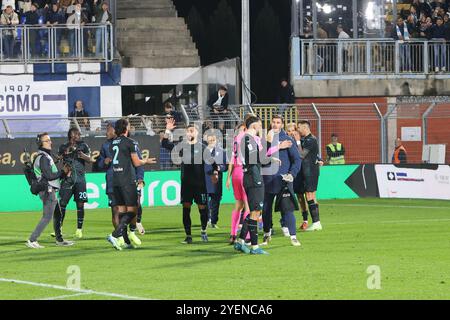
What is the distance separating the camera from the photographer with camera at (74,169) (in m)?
21.4

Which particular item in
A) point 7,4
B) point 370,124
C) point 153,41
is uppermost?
point 7,4

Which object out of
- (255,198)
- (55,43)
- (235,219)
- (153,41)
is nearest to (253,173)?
(255,198)

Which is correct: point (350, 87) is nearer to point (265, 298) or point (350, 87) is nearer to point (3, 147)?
point (3, 147)

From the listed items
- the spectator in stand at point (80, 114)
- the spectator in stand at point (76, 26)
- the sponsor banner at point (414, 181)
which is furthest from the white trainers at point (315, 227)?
the spectator in stand at point (76, 26)

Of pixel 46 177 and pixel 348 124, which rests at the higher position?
pixel 348 124

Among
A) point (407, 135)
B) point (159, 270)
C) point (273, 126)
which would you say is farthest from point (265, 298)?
point (407, 135)

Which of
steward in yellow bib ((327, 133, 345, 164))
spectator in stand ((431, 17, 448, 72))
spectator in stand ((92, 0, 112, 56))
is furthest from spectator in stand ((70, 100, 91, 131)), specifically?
spectator in stand ((431, 17, 448, 72))

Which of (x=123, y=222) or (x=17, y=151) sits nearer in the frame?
(x=123, y=222)

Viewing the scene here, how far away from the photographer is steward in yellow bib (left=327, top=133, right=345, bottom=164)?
109 ft

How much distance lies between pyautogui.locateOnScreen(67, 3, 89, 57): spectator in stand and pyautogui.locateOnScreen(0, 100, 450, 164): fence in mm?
3664

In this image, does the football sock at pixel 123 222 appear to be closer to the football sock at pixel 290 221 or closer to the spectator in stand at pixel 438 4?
the football sock at pixel 290 221

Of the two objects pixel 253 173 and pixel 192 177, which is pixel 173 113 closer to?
pixel 192 177

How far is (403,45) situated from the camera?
127ft

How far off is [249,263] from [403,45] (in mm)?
23416
